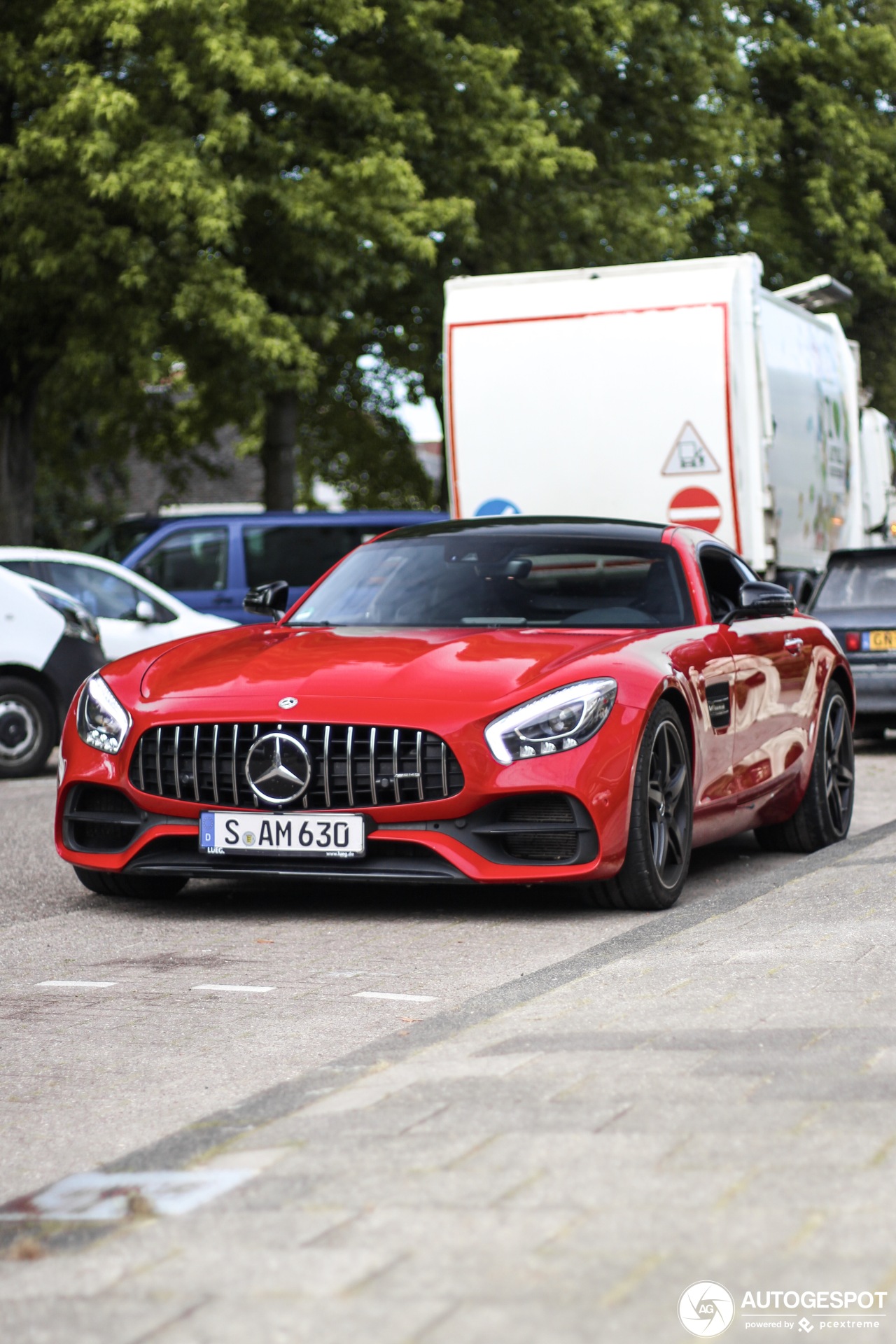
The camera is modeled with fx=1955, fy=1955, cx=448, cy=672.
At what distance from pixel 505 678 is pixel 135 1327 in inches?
160

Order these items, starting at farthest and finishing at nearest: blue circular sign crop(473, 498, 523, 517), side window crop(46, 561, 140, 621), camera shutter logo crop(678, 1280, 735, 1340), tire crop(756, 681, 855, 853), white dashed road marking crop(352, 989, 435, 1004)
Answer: side window crop(46, 561, 140, 621)
blue circular sign crop(473, 498, 523, 517)
tire crop(756, 681, 855, 853)
white dashed road marking crop(352, 989, 435, 1004)
camera shutter logo crop(678, 1280, 735, 1340)

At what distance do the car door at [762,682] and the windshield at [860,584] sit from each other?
5.43 metres

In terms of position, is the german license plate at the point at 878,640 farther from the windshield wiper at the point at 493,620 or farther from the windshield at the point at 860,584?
the windshield wiper at the point at 493,620

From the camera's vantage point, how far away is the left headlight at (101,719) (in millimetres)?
6977

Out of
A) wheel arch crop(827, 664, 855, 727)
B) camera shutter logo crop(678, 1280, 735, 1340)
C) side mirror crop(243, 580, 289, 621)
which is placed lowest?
camera shutter logo crop(678, 1280, 735, 1340)

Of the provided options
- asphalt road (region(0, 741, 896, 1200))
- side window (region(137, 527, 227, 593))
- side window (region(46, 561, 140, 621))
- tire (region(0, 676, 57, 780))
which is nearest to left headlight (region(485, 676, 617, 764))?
asphalt road (region(0, 741, 896, 1200))

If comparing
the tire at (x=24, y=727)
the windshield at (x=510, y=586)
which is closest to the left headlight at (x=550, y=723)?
the windshield at (x=510, y=586)

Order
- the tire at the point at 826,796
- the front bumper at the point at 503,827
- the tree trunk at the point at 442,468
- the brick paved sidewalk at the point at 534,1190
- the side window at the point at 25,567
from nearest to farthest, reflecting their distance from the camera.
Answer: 1. the brick paved sidewalk at the point at 534,1190
2. the front bumper at the point at 503,827
3. the tire at the point at 826,796
4. the side window at the point at 25,567
5. the tree trunk at the point at 442,468

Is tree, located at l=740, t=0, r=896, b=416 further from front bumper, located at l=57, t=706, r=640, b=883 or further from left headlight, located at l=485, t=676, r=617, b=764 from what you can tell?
→ front bumper, located at l=57, t=706, r=640, b=883

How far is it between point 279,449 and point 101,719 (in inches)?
767

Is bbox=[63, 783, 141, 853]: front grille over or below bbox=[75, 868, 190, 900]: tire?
over

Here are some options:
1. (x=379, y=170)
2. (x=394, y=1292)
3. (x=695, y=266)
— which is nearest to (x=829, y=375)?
(x=695, y=266)

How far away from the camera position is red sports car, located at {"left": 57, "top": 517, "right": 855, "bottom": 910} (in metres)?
6.55

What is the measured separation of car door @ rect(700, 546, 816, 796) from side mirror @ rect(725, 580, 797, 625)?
0.11ft
